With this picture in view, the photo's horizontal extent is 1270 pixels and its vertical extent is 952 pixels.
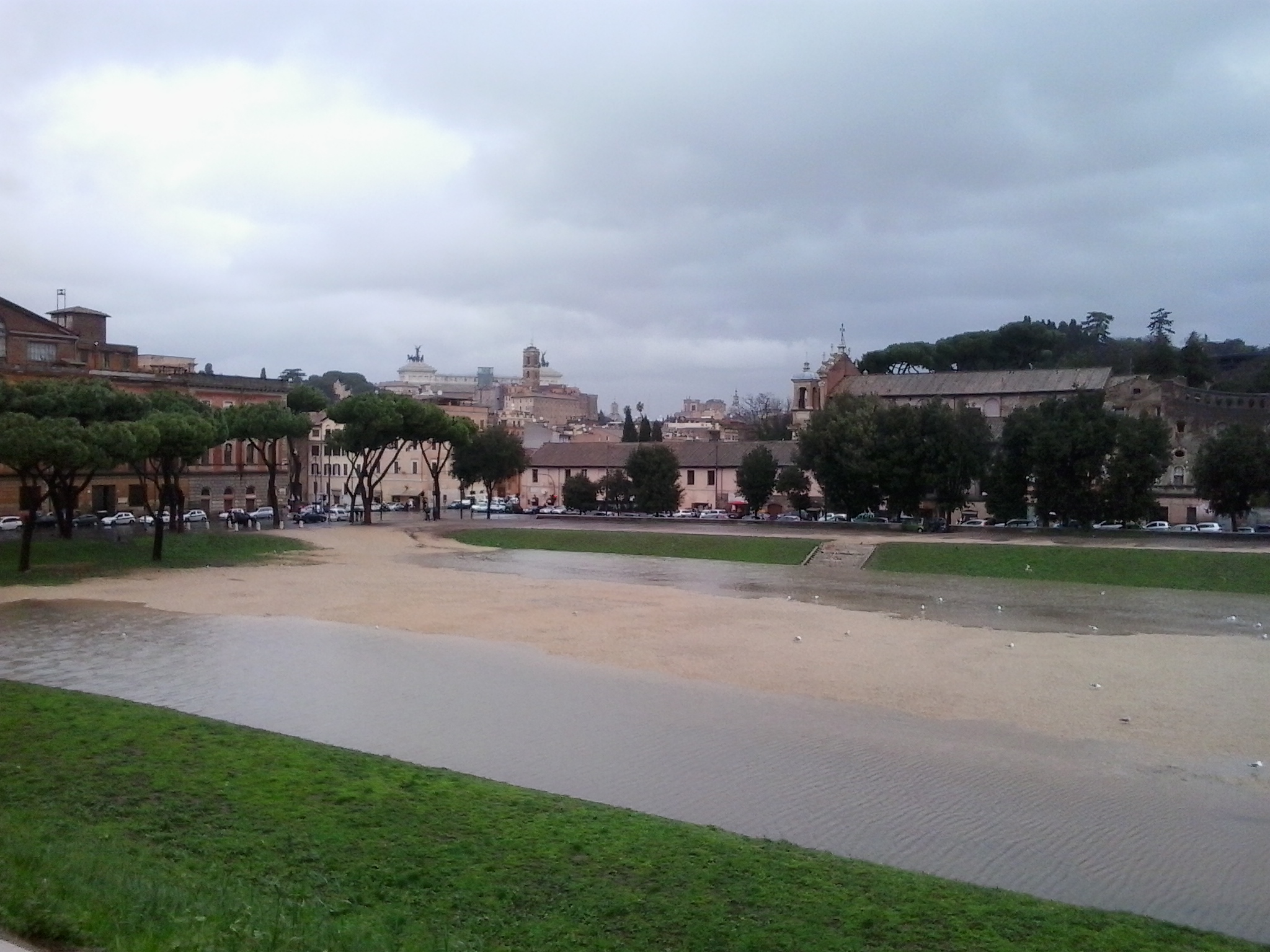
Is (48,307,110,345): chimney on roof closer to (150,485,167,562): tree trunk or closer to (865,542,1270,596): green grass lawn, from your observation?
(150,485,167,562): tree trunk

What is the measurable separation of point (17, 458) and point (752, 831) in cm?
3274

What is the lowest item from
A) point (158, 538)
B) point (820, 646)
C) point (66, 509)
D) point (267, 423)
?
point (820, 646)

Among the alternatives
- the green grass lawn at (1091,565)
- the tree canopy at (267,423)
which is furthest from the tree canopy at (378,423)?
the green grass lawn at (1091,565)

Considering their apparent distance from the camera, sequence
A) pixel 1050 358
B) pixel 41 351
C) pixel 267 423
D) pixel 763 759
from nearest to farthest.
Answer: pixel 763 759 → pixel 267 423 → pixel 41 351 → pixel 1050 358

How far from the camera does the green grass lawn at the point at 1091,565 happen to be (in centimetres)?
4009

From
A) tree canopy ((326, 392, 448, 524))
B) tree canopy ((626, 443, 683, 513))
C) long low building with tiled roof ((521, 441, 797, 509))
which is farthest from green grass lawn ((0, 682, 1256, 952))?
long low building with tiled roof ((521, 441, 797, 509))

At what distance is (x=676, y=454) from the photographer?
8144 centimetres

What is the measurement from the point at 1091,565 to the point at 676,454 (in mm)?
40946

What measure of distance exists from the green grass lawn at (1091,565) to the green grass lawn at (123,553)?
26.3 m

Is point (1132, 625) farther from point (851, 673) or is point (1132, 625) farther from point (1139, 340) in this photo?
point (1139, 340)

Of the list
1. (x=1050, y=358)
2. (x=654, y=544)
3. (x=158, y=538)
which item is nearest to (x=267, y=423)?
(x=158, y=538)

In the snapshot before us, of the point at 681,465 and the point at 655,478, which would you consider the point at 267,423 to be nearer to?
the point at 655,478

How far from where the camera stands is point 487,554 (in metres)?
51.7

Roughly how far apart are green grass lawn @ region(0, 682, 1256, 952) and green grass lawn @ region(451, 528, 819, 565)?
38014 mm
